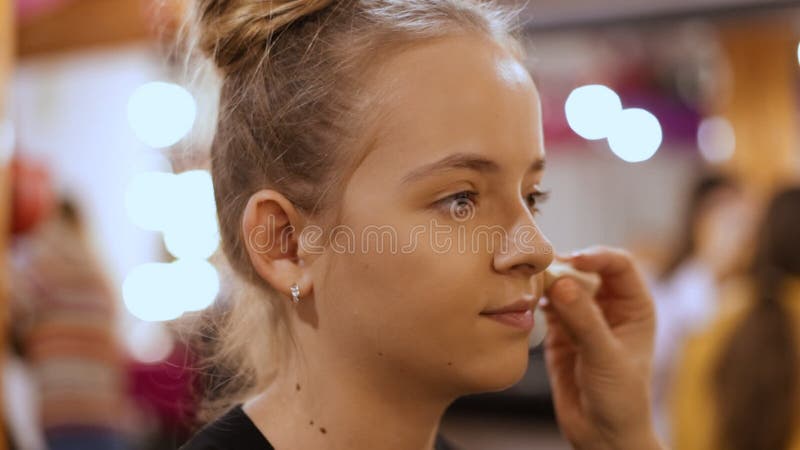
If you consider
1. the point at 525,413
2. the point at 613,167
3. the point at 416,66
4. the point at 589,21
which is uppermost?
the point at 589,21

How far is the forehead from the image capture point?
919 mm

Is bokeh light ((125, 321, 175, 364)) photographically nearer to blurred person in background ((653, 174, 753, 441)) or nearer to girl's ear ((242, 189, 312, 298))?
blurred person in background ((653, 174, 753, 441))

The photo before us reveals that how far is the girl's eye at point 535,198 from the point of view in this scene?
1.02m

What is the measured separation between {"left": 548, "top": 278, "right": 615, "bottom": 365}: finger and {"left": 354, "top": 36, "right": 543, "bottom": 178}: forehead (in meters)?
0.21

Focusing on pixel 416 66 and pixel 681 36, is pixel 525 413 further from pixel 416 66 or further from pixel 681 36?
pixel 416 66

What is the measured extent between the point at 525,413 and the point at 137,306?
94.5 inches

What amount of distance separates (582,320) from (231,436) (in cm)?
47

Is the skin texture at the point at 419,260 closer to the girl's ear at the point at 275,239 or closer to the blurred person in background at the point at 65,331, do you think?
the girl's ear at the point at 275,239

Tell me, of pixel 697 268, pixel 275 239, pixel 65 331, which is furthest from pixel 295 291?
pixel 697 268

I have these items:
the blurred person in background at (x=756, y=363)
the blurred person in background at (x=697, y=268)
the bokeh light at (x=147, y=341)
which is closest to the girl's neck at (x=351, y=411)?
the blurred person in background at (x=756, y=363)

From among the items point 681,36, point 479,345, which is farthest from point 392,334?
point 681,36

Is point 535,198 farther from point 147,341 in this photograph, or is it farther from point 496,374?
point 147,341

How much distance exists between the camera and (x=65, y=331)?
2.67m

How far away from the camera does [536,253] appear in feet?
3.06
